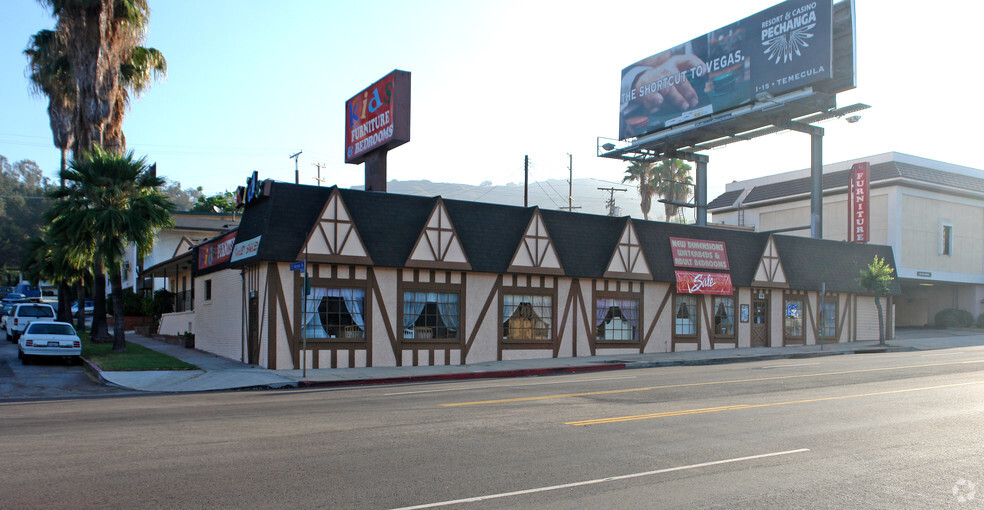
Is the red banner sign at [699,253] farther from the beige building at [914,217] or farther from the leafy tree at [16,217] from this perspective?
the leafy tree at [16,217]

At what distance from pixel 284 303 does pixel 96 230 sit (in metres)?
8.26

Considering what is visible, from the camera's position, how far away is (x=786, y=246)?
115ft

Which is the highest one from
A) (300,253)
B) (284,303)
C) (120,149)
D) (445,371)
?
(120,149)

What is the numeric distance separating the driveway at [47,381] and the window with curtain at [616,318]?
17.5 m

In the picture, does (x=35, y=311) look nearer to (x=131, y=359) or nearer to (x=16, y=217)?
(x=131, y=359)

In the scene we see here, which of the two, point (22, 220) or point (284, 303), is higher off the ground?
point (22, 220)

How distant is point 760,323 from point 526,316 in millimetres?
13091

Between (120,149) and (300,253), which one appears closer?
(300,253)

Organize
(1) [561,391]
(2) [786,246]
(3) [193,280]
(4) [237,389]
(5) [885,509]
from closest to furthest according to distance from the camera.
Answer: (5) [885,509] < (1) [561,391] < (4) [237,389] < (3) [193,280] < (2) [786,246]

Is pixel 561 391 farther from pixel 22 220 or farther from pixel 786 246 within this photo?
pixel 22 220

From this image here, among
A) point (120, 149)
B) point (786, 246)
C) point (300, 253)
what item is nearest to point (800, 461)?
point (300, 253)

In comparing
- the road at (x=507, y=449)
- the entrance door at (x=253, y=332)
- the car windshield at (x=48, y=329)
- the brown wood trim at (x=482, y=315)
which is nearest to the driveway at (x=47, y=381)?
the car windshield at (x=48, y=329)

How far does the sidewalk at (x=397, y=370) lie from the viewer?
19.2m

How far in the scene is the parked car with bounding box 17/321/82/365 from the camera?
23.5m
